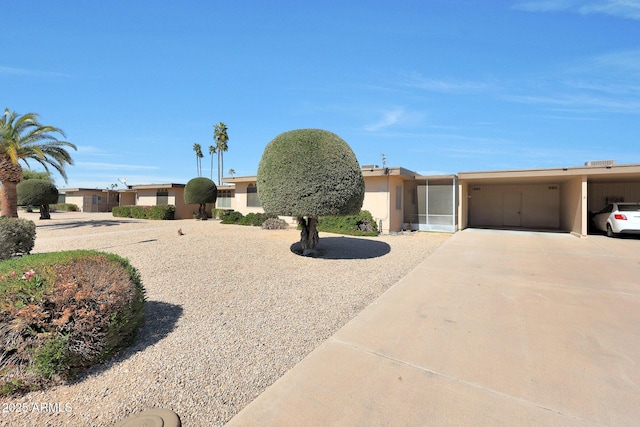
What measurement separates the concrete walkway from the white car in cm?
847

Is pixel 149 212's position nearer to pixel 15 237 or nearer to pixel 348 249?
pixel 15 237

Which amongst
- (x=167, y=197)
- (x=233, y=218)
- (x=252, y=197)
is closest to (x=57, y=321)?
(x=233, y=218)

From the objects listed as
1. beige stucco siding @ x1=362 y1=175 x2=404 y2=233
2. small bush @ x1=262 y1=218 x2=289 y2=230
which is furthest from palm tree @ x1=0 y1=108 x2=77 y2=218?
beige stucco siding @ x1=362 y1=175 x2=404 y2=233

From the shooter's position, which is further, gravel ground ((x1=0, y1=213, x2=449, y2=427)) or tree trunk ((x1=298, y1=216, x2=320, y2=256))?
tree trunk ((x1=298, y1=216, x2=320, y2=256))

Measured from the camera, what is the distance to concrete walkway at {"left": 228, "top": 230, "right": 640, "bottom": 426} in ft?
7.50

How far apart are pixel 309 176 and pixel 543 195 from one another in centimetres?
1664

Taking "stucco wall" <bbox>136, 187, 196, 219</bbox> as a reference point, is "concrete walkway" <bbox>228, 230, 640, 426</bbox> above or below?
below

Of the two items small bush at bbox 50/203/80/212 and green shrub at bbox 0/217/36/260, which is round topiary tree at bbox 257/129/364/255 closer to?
green shrub at bbox 0/217/36/260

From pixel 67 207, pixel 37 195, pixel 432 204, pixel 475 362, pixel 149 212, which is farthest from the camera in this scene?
pixel 67 207

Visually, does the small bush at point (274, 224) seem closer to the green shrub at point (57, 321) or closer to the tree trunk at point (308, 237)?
the tree trunk at point (308, 237)

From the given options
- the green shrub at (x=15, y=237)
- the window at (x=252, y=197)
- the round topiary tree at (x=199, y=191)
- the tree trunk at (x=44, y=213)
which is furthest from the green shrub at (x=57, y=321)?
the tree trunk at (x=44, y=213)

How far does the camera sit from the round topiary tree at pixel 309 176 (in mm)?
7355

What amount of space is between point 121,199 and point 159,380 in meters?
39.0

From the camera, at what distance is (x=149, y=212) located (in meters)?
22.9
